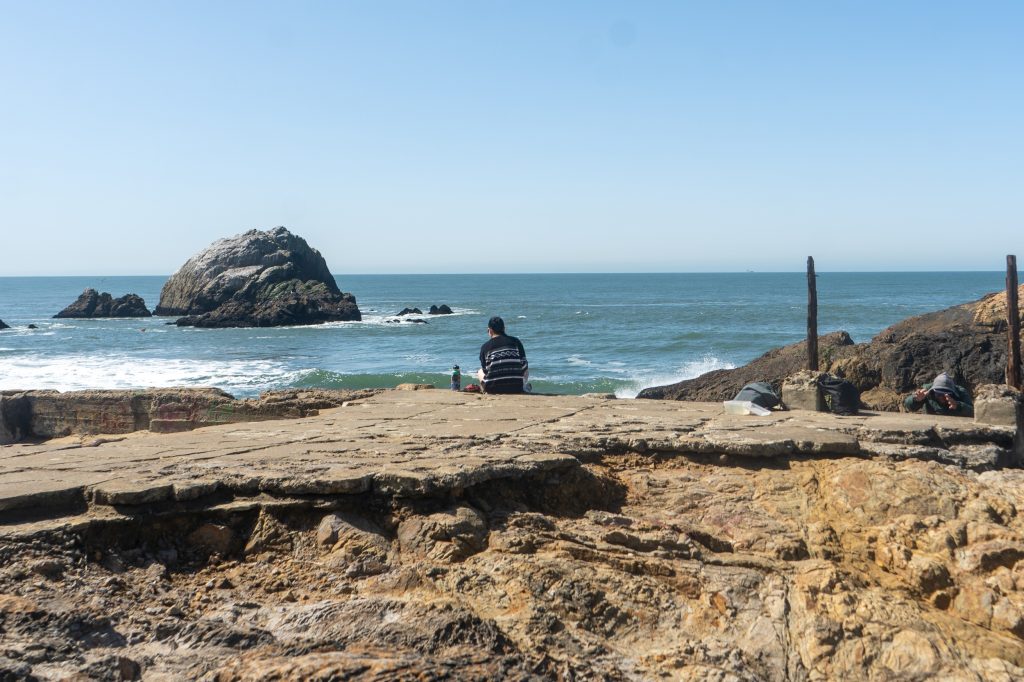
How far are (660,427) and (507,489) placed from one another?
1902mm

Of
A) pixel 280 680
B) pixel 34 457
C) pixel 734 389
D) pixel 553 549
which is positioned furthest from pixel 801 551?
pixel 734 389

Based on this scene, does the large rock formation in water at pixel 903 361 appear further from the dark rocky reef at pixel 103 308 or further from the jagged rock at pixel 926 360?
the dark rocky reef at pixel 103 308

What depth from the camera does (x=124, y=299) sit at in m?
60.9

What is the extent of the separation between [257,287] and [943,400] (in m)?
53.6

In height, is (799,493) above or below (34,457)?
below

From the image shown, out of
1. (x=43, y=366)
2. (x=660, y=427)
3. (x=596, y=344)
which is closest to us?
(x=660, y=427)

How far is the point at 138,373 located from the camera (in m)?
28.9

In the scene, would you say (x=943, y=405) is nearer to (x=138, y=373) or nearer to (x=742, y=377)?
(x=742, y=377)

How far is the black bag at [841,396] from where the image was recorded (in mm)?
8109

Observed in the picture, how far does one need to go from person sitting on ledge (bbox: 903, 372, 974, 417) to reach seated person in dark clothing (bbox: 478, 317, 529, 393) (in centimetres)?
407

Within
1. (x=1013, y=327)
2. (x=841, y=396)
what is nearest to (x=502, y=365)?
(x=841, y=396)

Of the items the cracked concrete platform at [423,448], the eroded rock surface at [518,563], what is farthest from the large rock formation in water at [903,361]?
the eroded rock surface at [518,563]

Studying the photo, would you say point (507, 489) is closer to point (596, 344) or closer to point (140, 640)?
point (140, 640)

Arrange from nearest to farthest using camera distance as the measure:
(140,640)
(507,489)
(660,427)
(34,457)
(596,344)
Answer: (140,640)
(507,489)
(34,457)
(660,427)
(596,344)
